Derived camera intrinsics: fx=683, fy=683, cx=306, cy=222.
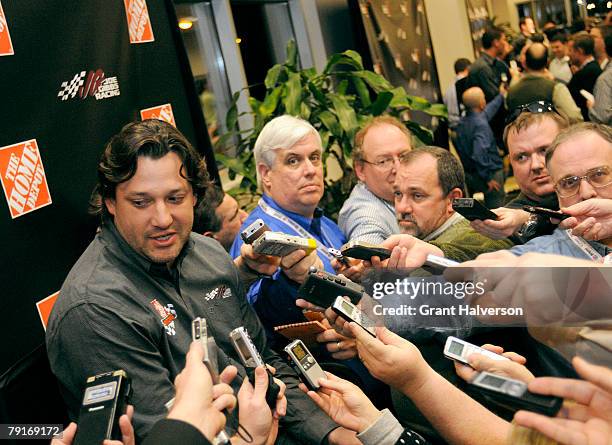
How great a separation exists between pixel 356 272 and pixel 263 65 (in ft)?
16.3

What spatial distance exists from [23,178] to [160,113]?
3.77ft

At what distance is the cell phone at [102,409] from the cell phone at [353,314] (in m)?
0.49

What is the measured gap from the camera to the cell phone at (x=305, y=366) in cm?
175

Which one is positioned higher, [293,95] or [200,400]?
[293,95]

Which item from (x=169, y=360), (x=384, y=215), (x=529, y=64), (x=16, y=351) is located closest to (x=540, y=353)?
(x=169, y=360)

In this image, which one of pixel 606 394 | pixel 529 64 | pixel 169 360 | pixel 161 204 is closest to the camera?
pixel 606 394

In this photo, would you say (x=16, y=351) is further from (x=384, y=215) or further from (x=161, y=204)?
(x=384, y=215)

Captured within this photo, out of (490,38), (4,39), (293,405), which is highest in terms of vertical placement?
(4,39)

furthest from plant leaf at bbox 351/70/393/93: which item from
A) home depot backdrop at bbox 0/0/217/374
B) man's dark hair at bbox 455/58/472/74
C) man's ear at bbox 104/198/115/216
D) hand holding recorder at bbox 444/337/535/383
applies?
hand holding recorder at bbox 444/337/535/383

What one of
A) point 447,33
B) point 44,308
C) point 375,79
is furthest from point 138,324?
point 447,33

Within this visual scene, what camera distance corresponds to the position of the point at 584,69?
6.76 meters

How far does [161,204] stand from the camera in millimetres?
1936

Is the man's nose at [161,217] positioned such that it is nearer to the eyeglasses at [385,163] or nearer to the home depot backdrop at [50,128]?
the home depot backdrop at [50,128]

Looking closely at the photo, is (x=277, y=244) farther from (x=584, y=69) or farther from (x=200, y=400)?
(x=584, y=69)
